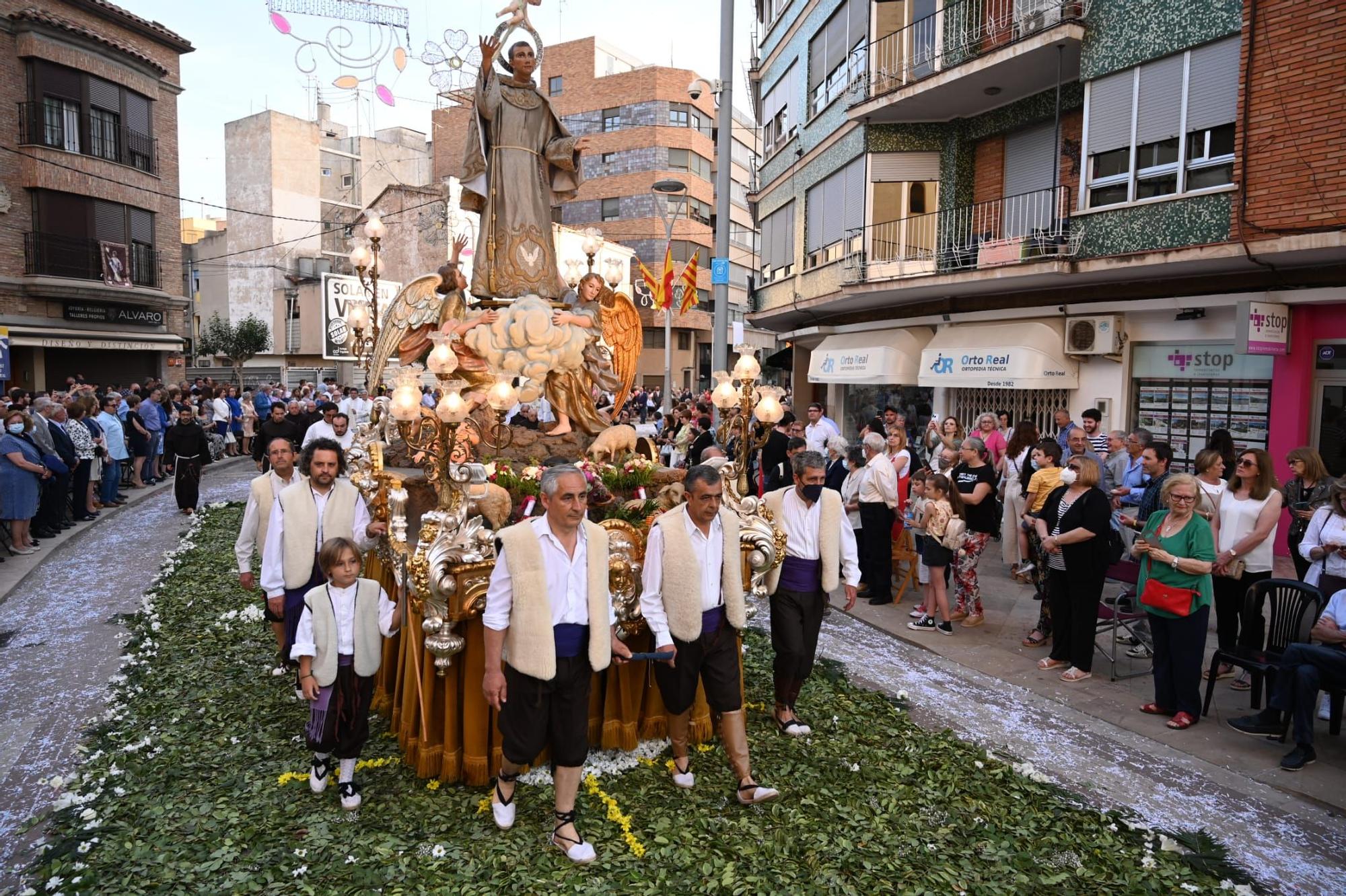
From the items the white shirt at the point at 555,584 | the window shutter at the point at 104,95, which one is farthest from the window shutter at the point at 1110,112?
the window shutter at the point at 104,95

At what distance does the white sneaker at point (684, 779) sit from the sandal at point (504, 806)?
39.8 inches

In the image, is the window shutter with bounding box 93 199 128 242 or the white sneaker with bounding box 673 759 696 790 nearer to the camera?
the white sneaker with bounding box 673 759 696 790

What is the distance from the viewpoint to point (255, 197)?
4019cm

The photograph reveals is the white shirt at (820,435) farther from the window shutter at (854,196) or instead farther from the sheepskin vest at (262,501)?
the sheepskin vest at (262,501)

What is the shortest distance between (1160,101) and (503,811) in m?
12.7

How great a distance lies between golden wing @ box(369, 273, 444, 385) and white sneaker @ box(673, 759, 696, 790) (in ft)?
16.2

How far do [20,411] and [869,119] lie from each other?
47.6ft

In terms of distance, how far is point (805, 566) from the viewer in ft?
18.6

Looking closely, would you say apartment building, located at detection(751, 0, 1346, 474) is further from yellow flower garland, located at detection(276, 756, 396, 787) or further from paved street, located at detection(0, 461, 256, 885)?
paved street, located at detection(0, 461, 256, 885)

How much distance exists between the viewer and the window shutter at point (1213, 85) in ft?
36.7

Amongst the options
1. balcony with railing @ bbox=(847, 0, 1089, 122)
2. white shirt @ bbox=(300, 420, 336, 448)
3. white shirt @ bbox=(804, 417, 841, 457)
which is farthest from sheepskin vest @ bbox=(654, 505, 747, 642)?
balcony with railing @ bbox=(847, 0, 1089, 122)

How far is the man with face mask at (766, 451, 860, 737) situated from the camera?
18.5ft

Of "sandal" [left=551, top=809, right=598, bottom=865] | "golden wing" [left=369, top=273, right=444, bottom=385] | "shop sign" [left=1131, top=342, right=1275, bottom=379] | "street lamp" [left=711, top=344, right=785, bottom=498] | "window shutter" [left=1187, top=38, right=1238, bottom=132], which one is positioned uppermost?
"window shutter" [left=1187, top=38, right=1238, bottom=132]

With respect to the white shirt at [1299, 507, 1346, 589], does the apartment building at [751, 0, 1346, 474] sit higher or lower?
higher
